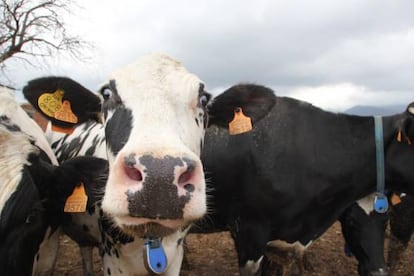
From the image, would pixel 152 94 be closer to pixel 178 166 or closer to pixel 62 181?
pixel 178 166

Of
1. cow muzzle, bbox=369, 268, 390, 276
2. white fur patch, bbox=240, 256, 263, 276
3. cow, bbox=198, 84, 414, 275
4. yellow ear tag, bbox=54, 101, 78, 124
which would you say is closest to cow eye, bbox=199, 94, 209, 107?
yellow ear tag, bbox=54, 101, 78, 124

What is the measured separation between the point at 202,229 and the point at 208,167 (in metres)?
0.76

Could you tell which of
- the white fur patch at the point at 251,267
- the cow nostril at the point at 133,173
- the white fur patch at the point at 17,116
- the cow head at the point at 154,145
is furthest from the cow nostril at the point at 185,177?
the white fur patch at the point at 251,267

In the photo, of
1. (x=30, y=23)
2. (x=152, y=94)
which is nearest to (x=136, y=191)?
(x=152, y=94)

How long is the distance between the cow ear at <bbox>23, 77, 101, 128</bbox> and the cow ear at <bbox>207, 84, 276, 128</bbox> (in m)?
0.88

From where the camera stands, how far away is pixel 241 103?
3648 millimetres

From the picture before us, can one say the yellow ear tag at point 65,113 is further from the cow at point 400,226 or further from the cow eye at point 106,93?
the cow at point 400,226

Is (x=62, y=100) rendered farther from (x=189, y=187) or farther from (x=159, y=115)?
(x=189, y=187)

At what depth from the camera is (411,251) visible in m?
7.37

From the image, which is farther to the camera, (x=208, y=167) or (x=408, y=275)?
(x=408, y=275)

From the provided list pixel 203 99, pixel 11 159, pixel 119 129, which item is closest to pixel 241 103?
pixel 203 99

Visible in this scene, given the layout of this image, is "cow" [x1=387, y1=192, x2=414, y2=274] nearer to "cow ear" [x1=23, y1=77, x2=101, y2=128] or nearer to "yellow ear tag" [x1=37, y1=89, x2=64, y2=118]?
"cow ear" [x1=23, y1=77, x2=101, y2=128]

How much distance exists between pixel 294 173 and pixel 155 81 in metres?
2.44

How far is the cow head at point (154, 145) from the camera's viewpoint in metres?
2.07
